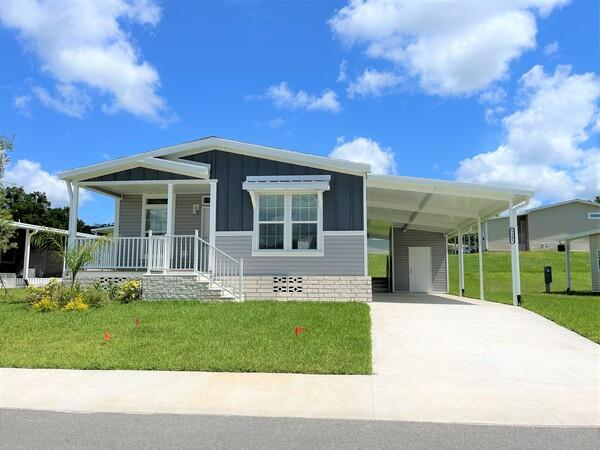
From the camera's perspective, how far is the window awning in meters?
13.1

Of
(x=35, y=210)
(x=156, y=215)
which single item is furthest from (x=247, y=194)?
(x=35, y=210)

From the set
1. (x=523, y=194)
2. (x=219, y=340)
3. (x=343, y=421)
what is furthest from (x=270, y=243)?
(x=343, y=421)

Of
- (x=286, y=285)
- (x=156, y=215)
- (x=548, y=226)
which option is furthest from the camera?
(x=548, y=226)

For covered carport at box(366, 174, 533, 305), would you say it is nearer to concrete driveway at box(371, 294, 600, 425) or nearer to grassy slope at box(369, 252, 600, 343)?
grassy slope at box(369, 252, 600, 343)

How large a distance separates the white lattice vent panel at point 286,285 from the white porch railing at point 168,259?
922 millimetres

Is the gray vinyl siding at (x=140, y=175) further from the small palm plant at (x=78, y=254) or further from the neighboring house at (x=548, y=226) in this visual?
the neighboring house at (x=548, y=226)

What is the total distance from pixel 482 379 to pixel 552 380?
0.91 metres

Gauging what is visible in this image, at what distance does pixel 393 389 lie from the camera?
236 inches

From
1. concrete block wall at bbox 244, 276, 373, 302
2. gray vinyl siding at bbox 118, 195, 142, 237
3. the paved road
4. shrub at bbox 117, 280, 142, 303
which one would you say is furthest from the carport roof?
the paved road

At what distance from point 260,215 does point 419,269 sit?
10.7 metres

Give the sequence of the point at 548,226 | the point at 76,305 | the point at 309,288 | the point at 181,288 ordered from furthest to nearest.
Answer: the point at 548,226 < the point at 309,288 < the point at 181,288 < the point at 76,305

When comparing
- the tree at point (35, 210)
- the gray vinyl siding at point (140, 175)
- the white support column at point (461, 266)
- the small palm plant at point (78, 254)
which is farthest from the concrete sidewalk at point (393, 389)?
the tree at point (35, 210)

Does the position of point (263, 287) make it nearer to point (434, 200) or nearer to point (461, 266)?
point (434, 200)

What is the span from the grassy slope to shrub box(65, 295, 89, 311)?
10470 mm
